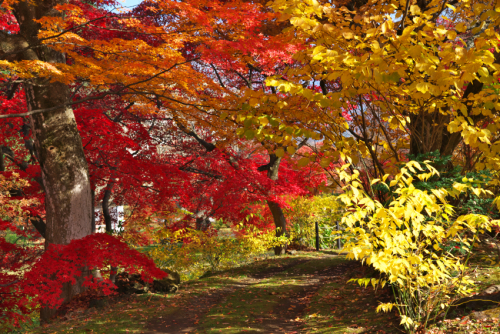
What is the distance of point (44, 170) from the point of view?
6.65 m

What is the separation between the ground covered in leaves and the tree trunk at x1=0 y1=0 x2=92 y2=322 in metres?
1.38

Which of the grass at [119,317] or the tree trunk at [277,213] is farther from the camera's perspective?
the tree trunk at [277,213]

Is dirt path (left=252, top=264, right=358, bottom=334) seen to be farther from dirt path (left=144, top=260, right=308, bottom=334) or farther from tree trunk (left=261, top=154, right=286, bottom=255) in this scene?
tree trunk (left=261, top=154, right=286, bottom=255)

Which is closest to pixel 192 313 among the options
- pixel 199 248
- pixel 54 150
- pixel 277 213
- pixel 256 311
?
pixel 256 311

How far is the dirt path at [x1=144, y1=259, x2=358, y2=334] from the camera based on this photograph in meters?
5.29

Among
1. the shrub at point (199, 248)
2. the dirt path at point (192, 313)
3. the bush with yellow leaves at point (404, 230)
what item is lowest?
the dirt path at point (192, 313)

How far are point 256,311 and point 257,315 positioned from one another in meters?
0.22

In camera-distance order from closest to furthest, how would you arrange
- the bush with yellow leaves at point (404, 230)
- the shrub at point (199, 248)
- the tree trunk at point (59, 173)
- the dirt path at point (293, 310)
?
the bush with yellow leaves at point (404, 230) < the dirt path at point (293, 310) < the tree trunk at point (59, 173) < the shrub at point (199, 248)

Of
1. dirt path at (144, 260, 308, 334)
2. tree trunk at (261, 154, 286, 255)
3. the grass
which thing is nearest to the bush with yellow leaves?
dirt path at (144, 260, 308, 334)

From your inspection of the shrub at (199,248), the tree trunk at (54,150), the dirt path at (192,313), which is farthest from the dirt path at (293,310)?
the tree trunk at (54,150)

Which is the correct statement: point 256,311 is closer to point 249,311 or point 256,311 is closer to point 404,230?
point 249,311

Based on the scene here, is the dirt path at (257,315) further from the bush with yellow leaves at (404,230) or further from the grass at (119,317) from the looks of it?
the bush with yellow leaves at (404,230)

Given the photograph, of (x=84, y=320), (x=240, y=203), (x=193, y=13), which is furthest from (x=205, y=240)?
(x=193, y=13)

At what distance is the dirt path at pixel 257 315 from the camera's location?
5.29 meters
